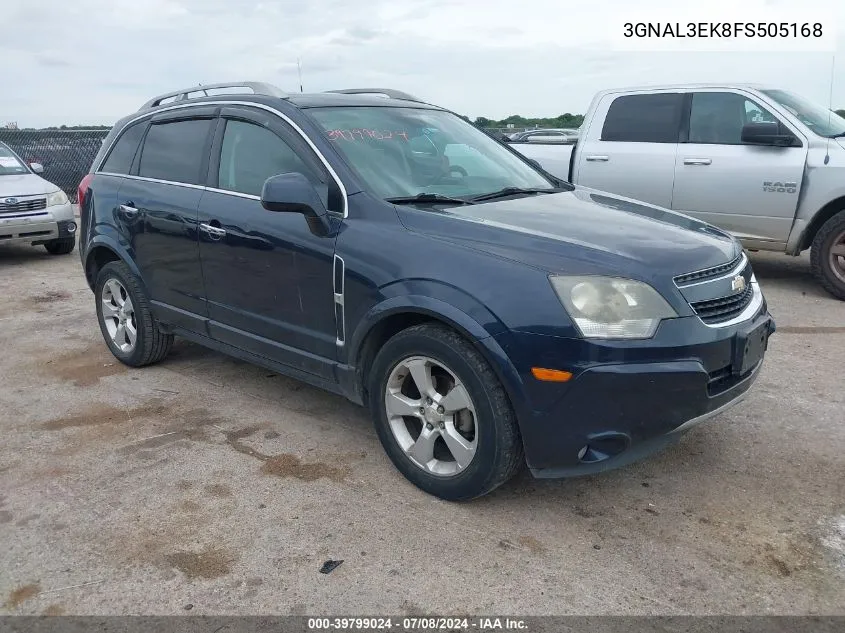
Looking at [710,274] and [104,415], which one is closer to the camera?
[710,274]

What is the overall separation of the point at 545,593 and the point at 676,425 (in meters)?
0.84

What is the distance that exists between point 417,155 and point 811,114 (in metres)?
5.03

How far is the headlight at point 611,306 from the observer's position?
2.82 metres

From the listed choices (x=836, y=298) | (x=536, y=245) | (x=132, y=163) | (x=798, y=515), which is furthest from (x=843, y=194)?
(x=132, y=163)

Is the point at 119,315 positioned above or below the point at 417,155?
below

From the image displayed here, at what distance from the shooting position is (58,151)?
1714 centimetres

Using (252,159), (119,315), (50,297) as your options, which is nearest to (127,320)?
(119,315)

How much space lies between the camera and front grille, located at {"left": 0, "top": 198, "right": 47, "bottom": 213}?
9.53 metres

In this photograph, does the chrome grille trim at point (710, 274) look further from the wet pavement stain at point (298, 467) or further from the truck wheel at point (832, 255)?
the truck wheel at point (832, 255)

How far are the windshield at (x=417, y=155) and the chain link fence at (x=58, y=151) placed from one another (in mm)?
14874

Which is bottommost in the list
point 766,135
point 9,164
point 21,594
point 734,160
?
point 21,594

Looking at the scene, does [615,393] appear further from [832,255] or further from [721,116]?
[721,116]

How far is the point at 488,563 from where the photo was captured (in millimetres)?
2877

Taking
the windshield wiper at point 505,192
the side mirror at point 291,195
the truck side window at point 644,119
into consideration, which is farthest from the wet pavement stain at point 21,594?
the truck side window at point 644,119
